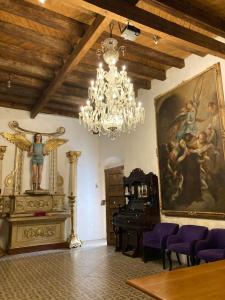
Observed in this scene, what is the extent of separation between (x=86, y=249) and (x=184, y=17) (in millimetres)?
6029

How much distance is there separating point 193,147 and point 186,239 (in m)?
1.79

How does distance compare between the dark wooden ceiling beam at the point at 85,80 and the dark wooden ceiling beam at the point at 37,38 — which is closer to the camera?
the dark wooden ceiling beam at the point at 37,38

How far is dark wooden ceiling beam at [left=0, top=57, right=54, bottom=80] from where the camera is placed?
5.21m

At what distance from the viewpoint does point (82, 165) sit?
28.5 feet

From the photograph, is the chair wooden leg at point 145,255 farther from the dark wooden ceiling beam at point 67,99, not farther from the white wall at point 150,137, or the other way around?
the dark wooden ceiling beam at point 67,99

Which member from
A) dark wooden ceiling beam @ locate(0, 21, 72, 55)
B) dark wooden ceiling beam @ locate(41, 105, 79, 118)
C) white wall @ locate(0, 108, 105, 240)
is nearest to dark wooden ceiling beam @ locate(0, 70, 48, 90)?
dark wooden ceiling beam @ locate(0, 21, 72, 55)

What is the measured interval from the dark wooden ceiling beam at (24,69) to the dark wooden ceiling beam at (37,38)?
863 mm

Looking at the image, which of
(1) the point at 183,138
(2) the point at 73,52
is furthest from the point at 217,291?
(2) the point at 73,52

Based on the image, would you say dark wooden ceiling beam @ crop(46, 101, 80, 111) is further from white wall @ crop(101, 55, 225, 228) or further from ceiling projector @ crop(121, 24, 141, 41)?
ceiling projector @ crop(121, 24, 141, 41)

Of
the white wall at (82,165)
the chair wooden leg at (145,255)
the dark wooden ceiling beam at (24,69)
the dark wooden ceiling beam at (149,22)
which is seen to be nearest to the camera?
the dark wooden ceiling beam at (149,22)

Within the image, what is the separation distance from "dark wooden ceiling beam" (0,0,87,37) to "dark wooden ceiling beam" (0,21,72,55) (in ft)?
1.29

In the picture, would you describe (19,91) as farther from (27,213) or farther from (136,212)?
(136,212)

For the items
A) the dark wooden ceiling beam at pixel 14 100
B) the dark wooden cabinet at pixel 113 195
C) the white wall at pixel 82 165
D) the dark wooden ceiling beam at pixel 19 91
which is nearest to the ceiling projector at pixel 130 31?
the dark wooden ceiling beam at pixel 19 91

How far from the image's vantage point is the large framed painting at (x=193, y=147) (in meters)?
4.58
